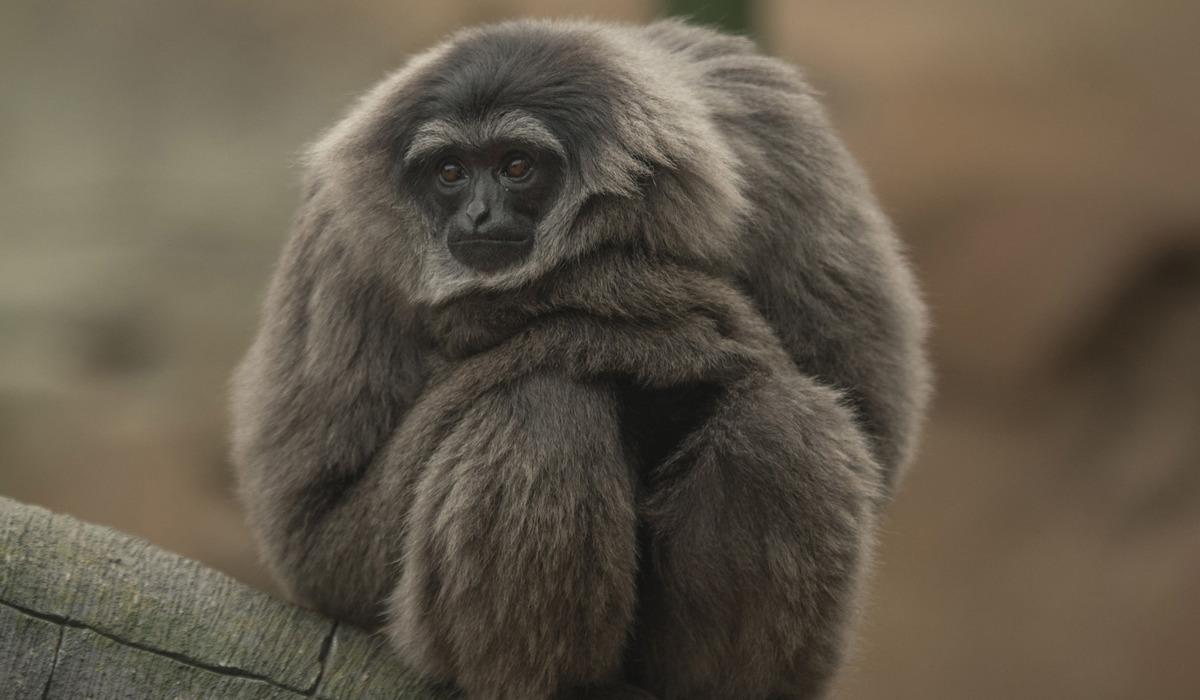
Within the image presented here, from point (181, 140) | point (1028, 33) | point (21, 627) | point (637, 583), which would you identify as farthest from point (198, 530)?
point (1028, 33)

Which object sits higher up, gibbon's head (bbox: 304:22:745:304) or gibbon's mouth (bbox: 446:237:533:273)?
gibbon's head (bbox: 304:22:745:304)

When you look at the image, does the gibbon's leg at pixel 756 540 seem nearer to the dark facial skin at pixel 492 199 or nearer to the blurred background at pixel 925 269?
the dark facial skin at pixel 492 199

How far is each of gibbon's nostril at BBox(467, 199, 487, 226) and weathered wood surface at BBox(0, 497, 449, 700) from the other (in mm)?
1626

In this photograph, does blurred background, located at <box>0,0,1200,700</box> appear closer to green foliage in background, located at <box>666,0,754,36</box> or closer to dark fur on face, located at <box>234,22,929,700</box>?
green foliage in background, located at <box>666,0,754,36</box>

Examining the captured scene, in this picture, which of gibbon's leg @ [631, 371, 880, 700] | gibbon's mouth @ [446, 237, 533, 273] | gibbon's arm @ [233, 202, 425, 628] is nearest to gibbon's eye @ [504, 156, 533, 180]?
gibbon's mouth @ [446, 237, 533, 273]

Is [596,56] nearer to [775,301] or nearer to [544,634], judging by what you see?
[775,301]

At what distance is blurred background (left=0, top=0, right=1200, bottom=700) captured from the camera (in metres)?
9.99

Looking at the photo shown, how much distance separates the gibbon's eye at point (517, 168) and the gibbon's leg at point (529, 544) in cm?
92

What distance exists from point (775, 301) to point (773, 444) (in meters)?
0.92

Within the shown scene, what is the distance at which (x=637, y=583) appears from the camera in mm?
4023

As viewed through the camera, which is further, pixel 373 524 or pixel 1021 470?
pixel 1021 470

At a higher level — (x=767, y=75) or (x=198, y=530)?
(x=767, y=75)

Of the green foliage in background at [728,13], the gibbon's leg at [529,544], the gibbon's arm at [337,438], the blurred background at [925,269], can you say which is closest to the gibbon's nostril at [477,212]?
the gibbon's arm at [337,438]

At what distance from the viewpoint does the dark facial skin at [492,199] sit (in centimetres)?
430
